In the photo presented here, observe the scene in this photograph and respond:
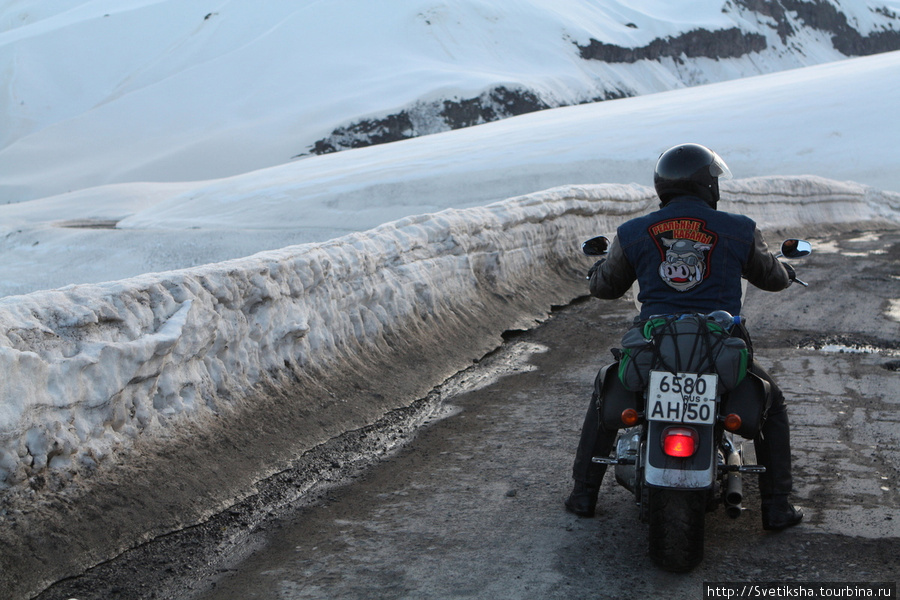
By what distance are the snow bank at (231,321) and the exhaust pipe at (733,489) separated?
2.77 meters

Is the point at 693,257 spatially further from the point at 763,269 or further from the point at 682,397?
the point at 682,397

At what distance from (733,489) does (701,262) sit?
958 millimetres

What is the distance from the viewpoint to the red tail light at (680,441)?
360 centimetres

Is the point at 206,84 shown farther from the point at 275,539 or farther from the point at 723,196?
the point at 275,539

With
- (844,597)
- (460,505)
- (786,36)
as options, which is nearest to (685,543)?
(844,597)

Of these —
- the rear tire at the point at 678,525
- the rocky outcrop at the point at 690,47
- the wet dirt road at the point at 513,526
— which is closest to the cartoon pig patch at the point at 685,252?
the rear tire at the point at 678,525

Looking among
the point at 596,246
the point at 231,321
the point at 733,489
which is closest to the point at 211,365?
the point at 231,321

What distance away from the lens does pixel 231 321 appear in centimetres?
573

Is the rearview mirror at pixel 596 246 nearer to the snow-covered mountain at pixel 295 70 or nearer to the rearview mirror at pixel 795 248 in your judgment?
the rearview mirror at pixel 795 248

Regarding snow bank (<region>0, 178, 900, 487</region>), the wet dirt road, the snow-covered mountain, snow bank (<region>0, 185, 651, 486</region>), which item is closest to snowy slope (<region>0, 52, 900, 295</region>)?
snow bank (<region>0, 178, 900, 487</region>)

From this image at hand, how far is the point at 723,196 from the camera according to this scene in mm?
17031

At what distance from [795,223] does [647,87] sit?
8538cm

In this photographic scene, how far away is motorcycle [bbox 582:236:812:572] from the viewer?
360 cm

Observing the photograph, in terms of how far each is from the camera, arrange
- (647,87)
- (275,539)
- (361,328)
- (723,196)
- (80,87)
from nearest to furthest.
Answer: (275,539), (361,328), (723,196), (80,87), (647,87)
